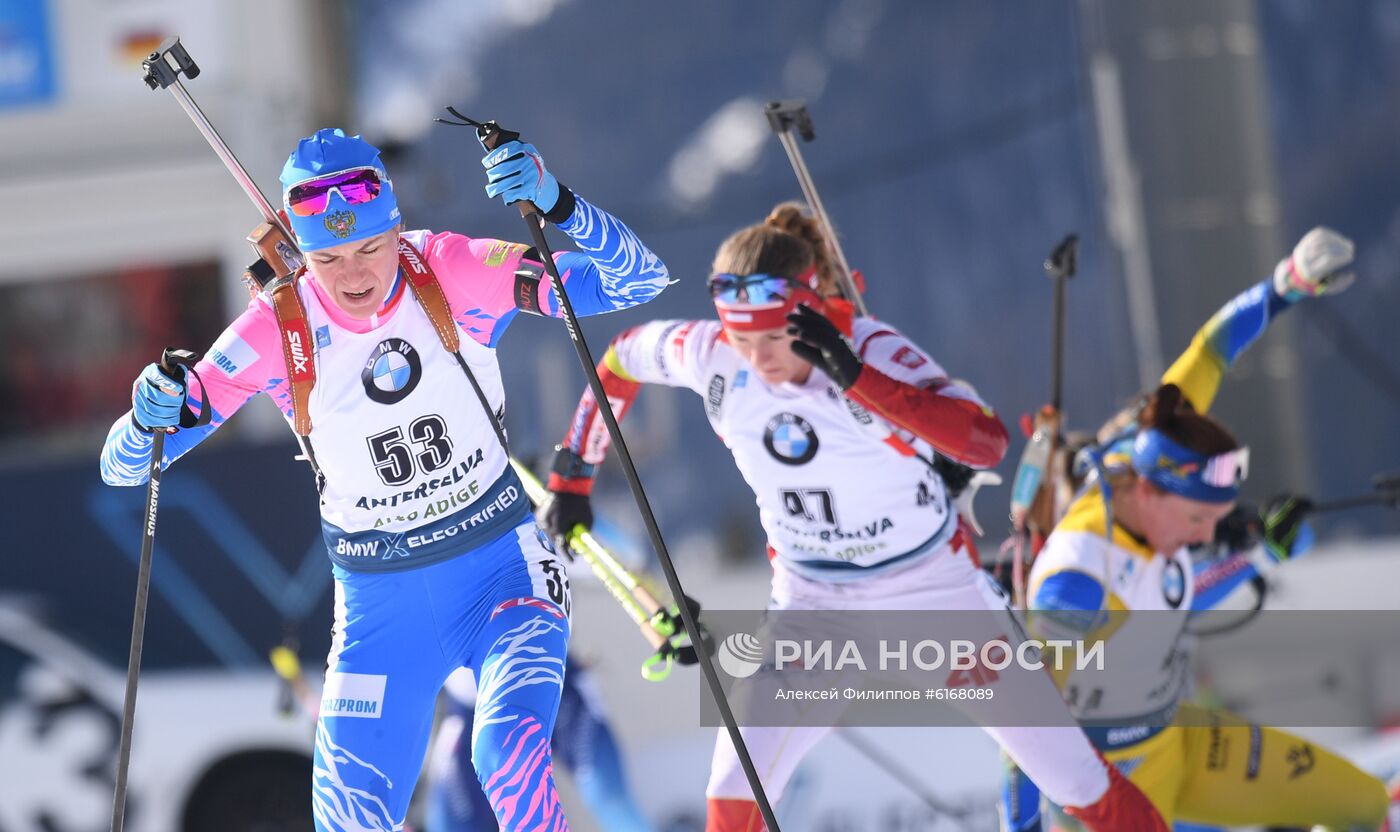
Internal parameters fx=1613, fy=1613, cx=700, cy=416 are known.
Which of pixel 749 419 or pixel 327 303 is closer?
pixel 327 303

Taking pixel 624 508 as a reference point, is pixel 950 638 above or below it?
above

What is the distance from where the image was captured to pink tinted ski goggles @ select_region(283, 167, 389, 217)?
3514 millimetres

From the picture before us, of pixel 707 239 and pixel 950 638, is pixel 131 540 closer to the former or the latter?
pixel 950 638

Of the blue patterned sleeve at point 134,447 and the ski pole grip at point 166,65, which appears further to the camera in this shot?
the ski pole grip at point 166,65

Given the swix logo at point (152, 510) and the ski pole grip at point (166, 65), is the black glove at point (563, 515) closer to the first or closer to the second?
the swix logo at point (152, 510)

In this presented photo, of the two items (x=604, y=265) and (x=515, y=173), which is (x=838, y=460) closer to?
(x=604, y=265)

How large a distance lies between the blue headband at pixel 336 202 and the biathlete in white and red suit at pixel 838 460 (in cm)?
87

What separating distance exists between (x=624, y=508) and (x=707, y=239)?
245 inches

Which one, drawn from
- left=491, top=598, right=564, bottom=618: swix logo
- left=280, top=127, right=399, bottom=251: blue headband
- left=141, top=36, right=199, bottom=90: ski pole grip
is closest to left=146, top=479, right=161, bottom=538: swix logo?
left=280, top=127, right=399, bottom=251: blue headband

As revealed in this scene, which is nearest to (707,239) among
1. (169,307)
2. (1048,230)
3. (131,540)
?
(1048,230)

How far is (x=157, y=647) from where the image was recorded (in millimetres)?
7711

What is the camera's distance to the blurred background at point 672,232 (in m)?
6.86

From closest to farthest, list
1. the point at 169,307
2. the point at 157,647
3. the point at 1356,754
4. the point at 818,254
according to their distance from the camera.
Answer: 1. the point at 818,254
2. the point at 1356,754
3. the point at 157,647
4. the point at 169,307

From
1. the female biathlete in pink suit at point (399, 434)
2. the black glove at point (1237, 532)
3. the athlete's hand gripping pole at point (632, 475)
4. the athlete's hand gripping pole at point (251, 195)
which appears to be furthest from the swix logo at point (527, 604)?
the black glove at point (1237, 532)
